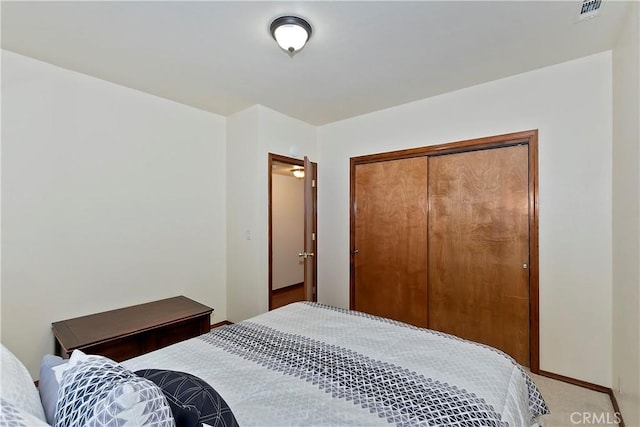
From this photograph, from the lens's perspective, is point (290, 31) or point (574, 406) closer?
point (290, 31)

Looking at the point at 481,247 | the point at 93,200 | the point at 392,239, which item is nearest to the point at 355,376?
the point at 481,247

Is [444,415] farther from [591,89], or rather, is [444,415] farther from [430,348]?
[591,89]

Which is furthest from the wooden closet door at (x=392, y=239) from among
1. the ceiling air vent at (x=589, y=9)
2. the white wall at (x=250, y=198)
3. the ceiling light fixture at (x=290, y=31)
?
the ceiling light fixture at (x=290, y=31)

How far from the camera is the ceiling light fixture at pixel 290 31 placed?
183 cm

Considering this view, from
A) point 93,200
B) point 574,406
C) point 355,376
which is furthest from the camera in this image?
point 93,200

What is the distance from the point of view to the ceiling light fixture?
183cm

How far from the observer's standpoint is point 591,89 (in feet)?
7.38

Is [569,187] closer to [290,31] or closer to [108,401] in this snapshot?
[290,31]

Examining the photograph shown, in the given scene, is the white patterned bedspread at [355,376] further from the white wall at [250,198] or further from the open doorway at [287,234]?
the open doorway at [287,234]

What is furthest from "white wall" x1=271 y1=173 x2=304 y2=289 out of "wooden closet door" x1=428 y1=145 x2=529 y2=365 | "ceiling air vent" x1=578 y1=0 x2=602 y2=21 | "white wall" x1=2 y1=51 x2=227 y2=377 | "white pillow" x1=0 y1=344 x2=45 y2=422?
Answer: "ceiling air vent" x1=578 y1=0 x2=602 y2=21

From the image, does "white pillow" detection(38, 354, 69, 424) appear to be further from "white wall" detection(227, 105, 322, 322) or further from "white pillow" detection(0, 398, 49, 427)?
"white wall" detection(227, 105, 322, 322)

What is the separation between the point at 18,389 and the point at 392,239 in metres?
3.03

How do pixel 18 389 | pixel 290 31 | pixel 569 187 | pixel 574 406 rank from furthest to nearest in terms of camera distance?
pixel 569 187 → pixel 574 406 → pixel 290 31 → pixel 18 389

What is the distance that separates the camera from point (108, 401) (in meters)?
0.76
